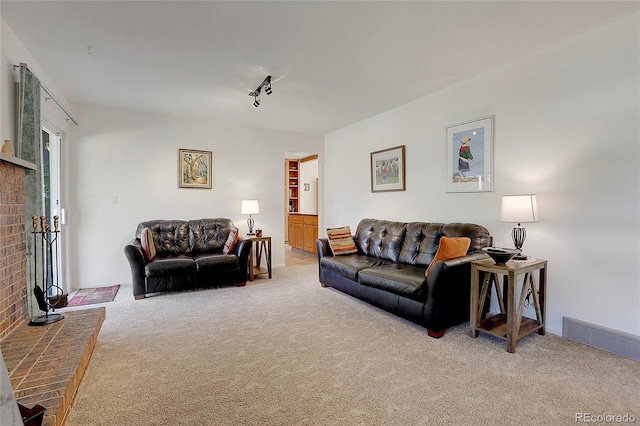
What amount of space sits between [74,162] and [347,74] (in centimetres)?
373

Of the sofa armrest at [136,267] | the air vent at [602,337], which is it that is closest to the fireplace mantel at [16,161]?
the sofa armrest at [136,267]

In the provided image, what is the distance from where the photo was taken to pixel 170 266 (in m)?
3.86

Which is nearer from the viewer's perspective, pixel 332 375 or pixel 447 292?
pixel 332 375

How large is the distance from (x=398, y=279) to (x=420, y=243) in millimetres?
807

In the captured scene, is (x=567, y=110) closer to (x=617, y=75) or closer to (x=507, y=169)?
(x=617, y=75)

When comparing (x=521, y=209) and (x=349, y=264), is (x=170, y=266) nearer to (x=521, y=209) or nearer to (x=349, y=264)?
(x=349, y=264)

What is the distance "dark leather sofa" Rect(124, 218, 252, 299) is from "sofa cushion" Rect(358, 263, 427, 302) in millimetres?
1820

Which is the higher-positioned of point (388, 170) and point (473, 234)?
point (388, 170)

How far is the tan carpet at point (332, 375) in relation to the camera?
1729 millimetres

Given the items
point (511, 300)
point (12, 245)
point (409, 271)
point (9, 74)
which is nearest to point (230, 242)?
point (12, 245)

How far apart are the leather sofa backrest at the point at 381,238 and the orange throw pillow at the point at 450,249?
92cm

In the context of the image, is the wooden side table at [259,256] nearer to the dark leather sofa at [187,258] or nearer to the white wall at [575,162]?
the dark leather sofa at [187,258]

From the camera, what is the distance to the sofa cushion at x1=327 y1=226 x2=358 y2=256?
4211mm

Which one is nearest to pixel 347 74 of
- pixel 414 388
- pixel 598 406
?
pixel 414 388
